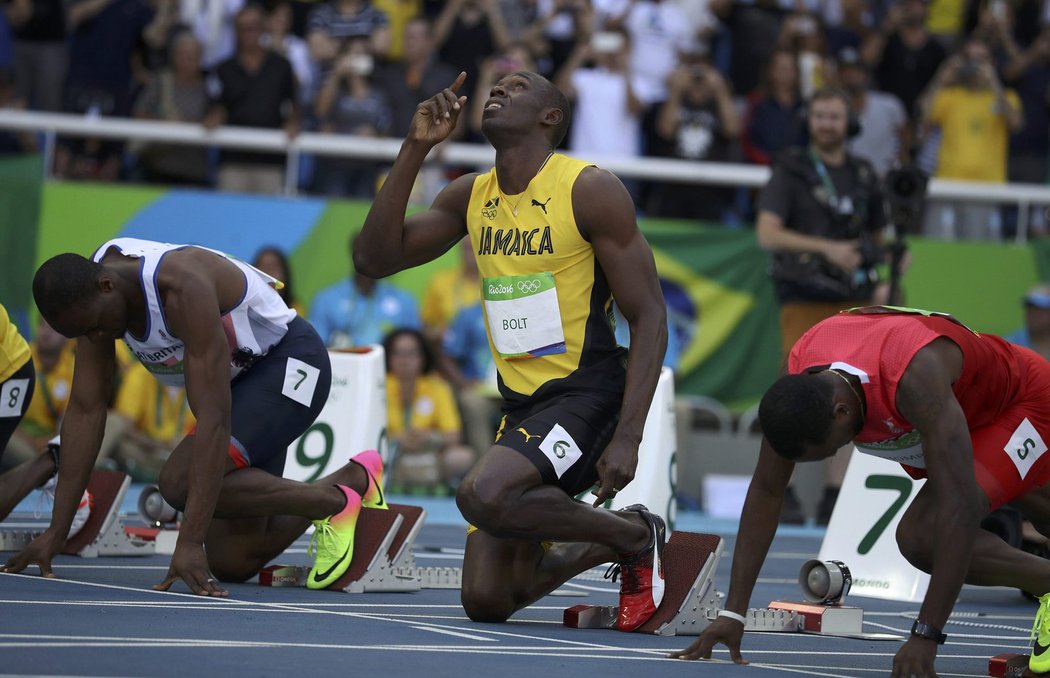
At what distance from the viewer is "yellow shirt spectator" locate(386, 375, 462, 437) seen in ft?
39.1

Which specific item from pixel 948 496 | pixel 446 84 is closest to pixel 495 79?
pixel 446 84

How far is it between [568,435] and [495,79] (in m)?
7.23

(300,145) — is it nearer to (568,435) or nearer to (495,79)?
(495,79)

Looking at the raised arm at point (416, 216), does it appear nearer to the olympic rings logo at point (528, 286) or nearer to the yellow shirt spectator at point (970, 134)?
the olympic rings logo at point (528, 286)

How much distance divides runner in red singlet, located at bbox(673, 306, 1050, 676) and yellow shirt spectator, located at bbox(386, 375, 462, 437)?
6622 millimetres

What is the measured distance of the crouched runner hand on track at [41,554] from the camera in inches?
238

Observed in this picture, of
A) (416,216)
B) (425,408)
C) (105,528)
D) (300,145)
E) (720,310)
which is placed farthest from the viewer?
(720,310)

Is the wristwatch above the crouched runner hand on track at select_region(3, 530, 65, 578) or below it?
above

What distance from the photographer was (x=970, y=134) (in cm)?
1377

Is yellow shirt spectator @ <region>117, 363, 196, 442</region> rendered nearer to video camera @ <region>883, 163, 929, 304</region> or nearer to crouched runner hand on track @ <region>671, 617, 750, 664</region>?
video camera @ <region>883, 163, 929, 304</region>

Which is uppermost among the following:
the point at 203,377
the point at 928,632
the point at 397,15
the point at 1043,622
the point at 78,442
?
the point at 397,15

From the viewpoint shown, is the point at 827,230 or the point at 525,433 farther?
the point at 827,230

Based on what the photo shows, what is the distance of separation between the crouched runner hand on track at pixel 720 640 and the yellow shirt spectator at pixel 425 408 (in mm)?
7127

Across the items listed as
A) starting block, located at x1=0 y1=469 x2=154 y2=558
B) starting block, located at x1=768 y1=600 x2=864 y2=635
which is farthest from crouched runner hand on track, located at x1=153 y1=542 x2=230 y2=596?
starting block, located at x1=768 y1=600 x2=864 y2=635
